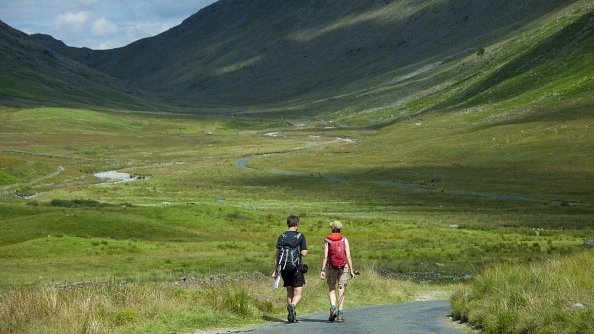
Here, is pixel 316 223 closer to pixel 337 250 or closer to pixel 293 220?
pixel 337 250

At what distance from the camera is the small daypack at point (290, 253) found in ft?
79.6

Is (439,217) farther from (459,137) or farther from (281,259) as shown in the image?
(459,137)

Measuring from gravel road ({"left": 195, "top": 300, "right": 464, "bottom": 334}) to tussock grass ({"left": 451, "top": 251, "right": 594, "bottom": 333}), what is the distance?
37.0 inches

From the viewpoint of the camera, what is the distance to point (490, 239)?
63.1 meters

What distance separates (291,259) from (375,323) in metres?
2.98

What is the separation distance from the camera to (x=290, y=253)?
79.8ft

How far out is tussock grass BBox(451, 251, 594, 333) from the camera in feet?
59.0

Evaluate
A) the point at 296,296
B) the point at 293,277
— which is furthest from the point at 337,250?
the point at 296,296

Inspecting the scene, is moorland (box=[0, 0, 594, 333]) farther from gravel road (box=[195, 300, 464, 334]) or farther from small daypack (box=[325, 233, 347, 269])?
small daypack (box=[325, 233, 347, 269])

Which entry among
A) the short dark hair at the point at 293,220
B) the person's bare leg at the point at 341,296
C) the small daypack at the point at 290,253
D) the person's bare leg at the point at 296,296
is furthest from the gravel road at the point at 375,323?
the short dark hair at the point at 293,220

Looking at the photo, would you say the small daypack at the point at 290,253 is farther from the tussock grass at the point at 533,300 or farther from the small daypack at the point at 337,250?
the tussock grass at the point at 533,300

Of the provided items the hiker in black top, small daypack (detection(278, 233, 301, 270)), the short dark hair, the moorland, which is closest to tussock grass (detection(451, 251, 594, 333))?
the moorland

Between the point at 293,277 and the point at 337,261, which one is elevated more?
the point at 337,261

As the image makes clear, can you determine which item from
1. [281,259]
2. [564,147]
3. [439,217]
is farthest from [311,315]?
[564,147]
